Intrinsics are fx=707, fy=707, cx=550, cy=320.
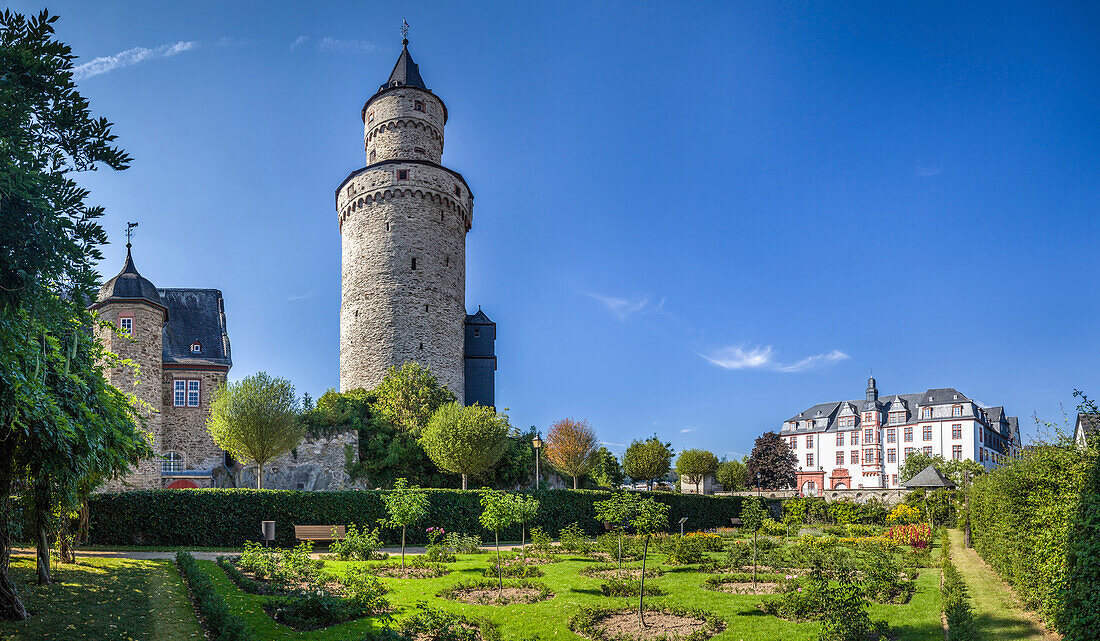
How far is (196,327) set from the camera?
38.3 meters

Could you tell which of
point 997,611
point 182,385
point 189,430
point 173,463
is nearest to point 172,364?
point 182,385

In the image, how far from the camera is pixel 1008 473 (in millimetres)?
13055

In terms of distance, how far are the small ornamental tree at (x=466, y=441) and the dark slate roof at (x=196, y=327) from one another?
1348cm

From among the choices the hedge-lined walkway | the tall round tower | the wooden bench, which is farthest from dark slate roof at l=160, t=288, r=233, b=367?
the hedge-lined walkway

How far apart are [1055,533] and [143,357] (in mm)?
34728

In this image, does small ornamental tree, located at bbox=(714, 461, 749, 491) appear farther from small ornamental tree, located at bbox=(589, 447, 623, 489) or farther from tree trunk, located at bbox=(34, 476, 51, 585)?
tree trunk, located at bbox=(34, 476, 51, 585)

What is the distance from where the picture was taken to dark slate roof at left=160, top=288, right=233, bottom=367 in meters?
37.0

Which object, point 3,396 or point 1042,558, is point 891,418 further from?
point 3,396

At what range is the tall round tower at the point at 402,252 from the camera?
41219 millimetres

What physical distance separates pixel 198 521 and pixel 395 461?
12794 mm

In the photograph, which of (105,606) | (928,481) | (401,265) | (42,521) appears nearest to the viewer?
(105,606)

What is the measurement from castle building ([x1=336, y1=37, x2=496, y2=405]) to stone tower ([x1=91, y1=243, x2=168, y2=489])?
35.8 ft

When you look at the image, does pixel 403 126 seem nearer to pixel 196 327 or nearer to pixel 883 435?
pixel 196 327

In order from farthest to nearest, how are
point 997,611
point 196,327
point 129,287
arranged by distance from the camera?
point 196,327 → point 129,287 → point 997,611
